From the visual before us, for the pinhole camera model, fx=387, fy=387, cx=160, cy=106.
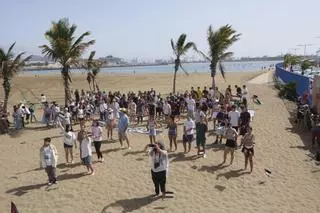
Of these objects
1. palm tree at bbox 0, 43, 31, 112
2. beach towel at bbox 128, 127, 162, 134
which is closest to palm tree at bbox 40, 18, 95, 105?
palm tree at bbox 0, 43, 31, 112

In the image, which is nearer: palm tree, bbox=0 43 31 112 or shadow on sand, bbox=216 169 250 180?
shadow on sand, bbox=216 169 250 180

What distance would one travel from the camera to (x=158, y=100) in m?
19.7

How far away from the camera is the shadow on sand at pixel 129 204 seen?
28.9 ft

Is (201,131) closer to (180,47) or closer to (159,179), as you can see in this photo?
(159,179)

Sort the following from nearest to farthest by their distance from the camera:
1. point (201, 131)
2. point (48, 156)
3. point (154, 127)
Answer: point (48, 156) < point (201, 131) < point (154, 127)

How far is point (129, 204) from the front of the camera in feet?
29.8

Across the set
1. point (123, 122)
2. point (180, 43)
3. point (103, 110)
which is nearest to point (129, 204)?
point (123, 122)

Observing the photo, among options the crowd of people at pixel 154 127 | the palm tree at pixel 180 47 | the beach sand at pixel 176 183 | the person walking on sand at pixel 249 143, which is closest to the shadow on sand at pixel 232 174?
the beach sand at pixel 176 183

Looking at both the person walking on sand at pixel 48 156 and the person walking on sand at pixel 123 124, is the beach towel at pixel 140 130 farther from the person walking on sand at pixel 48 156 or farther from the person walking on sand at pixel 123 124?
the person walking on sand at pixel 48 156

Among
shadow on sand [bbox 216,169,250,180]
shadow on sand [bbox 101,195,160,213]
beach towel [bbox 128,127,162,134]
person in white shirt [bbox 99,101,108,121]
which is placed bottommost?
shadow on sand [bbox 101,195,160,213]

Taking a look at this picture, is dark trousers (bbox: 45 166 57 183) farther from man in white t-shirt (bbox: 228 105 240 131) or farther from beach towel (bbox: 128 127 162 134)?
beach towel (bbox: 128 127 162 134)

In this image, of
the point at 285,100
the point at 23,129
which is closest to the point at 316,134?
the point at 285,100

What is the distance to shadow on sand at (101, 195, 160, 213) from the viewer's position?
8.80 meters

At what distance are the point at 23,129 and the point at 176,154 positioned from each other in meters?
A: 9.37
